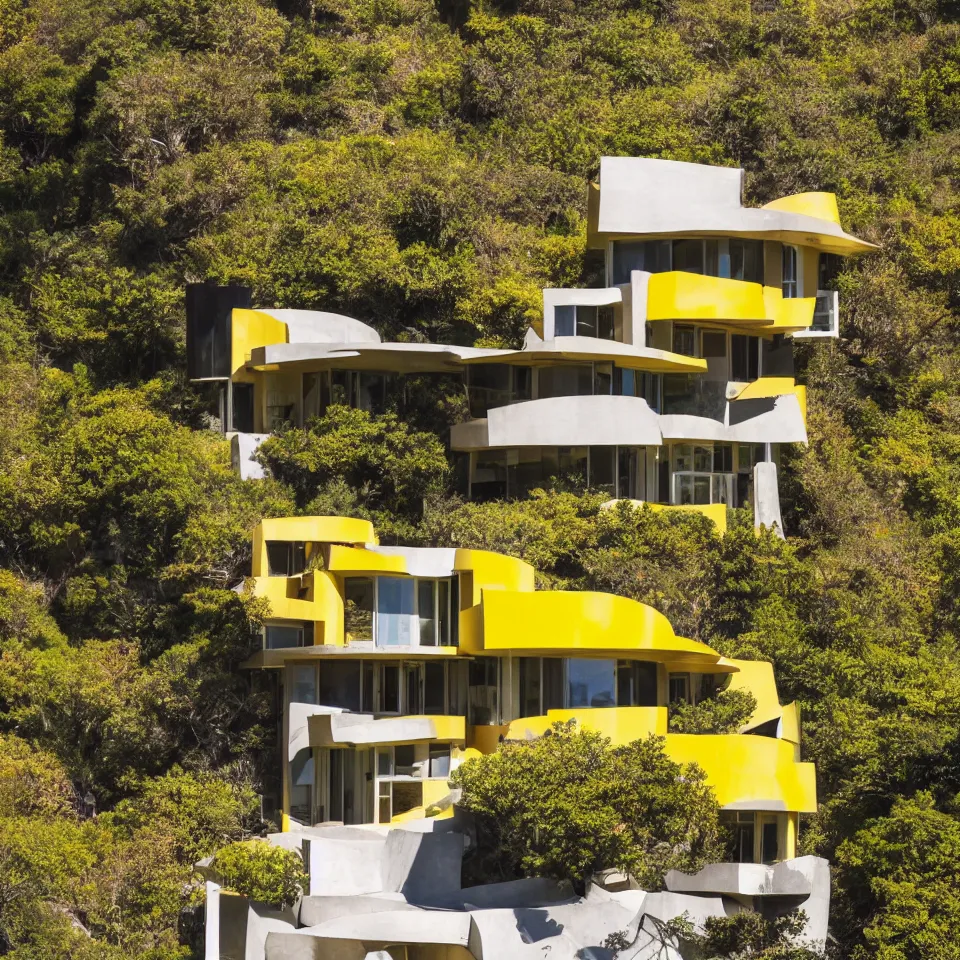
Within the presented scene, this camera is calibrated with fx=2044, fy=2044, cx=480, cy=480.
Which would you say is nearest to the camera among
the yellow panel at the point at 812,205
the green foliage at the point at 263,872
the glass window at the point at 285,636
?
the green foliage at the point at 263,872

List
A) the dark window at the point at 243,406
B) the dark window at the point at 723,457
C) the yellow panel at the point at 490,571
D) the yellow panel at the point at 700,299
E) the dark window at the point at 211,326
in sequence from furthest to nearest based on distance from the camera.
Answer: the dark window at the point at 723,457 → the dark window at the point at 243,406 → the dark window at the point at 211,326 → the yellow panel at the point at 700,299 → the yellow panel at the point at 490,571

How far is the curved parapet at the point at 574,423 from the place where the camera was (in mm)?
51281

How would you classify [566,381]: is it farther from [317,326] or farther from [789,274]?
[789,274]

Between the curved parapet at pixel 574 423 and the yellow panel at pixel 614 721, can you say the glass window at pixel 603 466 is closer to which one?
the curved parapet at pixel 574 423

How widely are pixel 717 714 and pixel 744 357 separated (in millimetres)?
13580

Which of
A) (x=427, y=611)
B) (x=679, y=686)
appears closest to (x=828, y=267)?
(x=679, y=686)

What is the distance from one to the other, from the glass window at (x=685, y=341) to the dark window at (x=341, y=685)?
1401 cm

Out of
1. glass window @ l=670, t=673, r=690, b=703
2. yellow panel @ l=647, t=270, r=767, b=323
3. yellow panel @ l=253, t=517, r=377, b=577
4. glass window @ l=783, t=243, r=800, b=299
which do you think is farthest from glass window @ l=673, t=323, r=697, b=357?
yellow panel @ l=253, t=517, r=377, b=577

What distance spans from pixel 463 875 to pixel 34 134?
35444mm

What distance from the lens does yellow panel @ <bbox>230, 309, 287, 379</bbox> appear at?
→ 174 feet

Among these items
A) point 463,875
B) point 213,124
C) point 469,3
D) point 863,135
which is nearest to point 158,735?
point 463,875

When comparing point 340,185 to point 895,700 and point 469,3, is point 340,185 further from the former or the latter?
point 895,700

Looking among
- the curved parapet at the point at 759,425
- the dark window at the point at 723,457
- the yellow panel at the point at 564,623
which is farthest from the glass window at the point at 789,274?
the yellow panel at the point at 564,623

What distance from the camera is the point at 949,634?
46.8 metres
